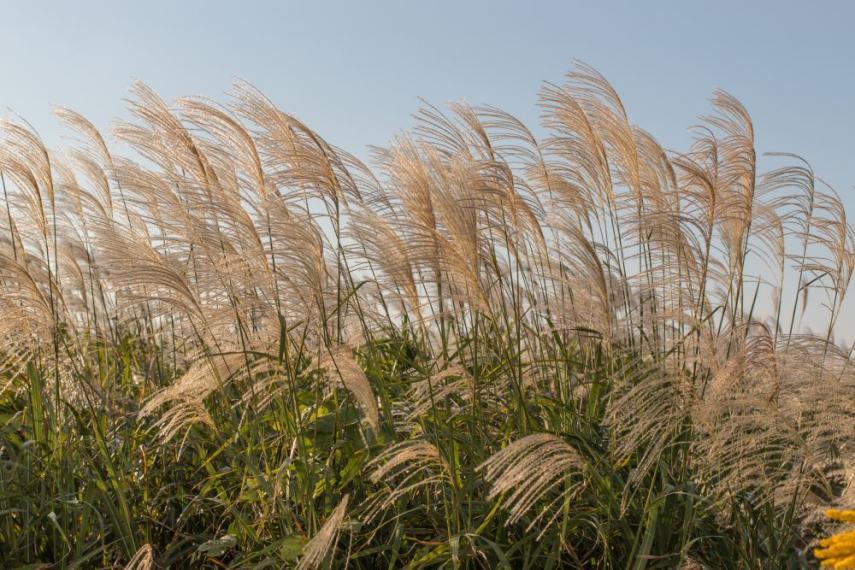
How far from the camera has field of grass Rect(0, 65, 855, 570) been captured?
277 centimetres

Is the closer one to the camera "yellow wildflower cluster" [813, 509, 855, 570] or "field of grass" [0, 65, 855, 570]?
"yellow wildflower cluster" [813, 509, 855, 570]

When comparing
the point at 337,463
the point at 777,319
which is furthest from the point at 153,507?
the point at 777,319

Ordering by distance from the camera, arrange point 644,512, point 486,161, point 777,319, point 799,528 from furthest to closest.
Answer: point 777,319 < point 486,161 < point 799,528 < point 644,512

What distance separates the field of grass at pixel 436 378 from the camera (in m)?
2.77

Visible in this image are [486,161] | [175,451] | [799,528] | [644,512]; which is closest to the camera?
[644,512]

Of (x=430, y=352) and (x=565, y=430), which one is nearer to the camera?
(x=565, y=430)

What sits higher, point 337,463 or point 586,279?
point 586,279

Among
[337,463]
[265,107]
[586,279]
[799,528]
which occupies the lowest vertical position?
[799,528]

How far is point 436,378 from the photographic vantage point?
2.91 metres

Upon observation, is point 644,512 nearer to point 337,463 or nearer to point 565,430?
point 565,430

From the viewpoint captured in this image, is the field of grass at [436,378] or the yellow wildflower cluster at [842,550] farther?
the field of grass at [436,378]

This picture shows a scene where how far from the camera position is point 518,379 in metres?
3.27

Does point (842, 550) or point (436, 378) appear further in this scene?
point (436, 378)

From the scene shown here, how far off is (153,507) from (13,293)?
0.90 metres
